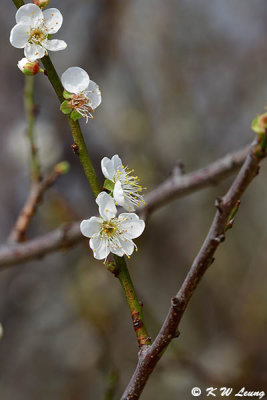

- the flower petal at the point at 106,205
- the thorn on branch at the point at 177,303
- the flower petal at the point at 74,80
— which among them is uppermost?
the flower petal at the point at 74,80

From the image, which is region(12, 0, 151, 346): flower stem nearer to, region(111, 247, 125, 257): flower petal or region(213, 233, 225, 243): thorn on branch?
region(111, 247, 125, 257): flower petal

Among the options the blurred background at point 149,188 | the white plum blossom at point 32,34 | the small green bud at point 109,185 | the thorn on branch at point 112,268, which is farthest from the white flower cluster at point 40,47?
the blurred background at point 149,188

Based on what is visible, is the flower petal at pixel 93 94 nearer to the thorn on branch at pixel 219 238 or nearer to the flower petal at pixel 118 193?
the flower petal at pixel 118 193

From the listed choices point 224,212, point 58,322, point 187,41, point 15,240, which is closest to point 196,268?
point 224,212

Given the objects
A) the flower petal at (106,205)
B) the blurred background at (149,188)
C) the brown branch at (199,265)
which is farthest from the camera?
the blurred background at (149,188)

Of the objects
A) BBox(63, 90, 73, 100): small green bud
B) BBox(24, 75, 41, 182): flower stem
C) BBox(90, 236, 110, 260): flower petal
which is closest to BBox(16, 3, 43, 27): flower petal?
BBox(63, 90, 73, 100): small green bud

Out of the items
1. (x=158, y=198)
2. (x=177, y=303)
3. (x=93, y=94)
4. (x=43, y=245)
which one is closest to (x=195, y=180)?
(x=158, y=198)

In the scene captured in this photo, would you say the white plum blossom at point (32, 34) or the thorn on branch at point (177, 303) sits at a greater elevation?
the white plum blossom at point (32, 34)

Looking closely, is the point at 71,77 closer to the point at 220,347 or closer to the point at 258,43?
the point at 220,347
